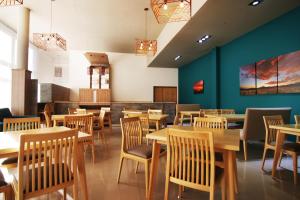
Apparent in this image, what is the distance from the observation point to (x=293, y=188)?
2.42 m

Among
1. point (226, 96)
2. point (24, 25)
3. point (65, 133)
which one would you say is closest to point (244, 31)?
point (226, 96)

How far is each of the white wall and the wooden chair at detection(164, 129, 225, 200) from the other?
878 centimetres

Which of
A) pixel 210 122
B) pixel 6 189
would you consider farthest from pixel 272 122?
pixel 6 189

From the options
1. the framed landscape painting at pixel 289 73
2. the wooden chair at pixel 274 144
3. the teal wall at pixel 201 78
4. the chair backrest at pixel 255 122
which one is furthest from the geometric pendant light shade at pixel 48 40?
the framed landscape painting at pixel 289 73

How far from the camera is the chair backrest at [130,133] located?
248 centimetres

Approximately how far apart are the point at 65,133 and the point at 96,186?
4.32 feet

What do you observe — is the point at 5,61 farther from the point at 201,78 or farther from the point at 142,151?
the point at 201,78

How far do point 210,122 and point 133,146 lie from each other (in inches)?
45.9

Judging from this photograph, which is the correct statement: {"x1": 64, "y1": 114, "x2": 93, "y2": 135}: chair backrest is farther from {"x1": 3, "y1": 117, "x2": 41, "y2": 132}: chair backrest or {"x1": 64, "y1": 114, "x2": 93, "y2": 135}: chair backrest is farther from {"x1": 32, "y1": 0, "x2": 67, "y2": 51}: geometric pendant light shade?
{"x1": 32, "y1": 0, "x2": 67, "y2": 51}: geometric pendant light shade

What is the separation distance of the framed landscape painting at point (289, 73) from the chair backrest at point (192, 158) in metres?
3.83

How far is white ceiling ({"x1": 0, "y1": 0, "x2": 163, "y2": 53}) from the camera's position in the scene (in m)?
5.41

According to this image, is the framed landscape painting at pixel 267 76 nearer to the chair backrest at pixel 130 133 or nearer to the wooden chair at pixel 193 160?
the chair backrest at pixel 130 133

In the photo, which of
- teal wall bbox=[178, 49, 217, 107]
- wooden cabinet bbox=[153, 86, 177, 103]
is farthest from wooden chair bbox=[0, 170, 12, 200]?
wooden cabinet bbox=[153, 86, 177, 103]

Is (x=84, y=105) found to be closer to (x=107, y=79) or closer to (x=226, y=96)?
(x=107, y=79)
